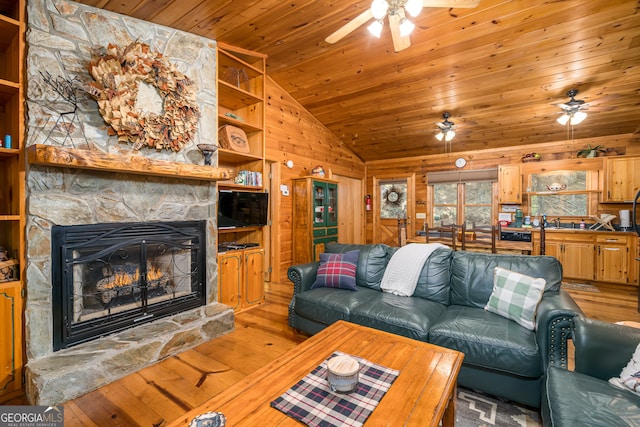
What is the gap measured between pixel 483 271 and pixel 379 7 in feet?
7.08

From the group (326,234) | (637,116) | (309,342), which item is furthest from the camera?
(326,234)

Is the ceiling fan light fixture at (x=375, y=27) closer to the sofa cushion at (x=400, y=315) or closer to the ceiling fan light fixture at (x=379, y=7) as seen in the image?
the ceiling fan light fixture at (x=379, y=7)

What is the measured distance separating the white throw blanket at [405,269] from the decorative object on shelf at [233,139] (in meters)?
2.33

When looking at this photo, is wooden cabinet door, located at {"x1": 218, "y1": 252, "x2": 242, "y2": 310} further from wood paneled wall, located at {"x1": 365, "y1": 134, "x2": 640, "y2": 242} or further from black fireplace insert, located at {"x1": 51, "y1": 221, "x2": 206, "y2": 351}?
wood paneled wall, located at {"x1": 365, "y1": 134, "x2": 640, "y2": 242}

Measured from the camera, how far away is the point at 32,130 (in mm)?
2043

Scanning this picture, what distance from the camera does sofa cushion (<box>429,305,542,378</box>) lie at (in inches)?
69.3

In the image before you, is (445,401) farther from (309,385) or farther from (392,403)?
(309,385)

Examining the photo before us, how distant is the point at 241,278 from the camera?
3.55 meters

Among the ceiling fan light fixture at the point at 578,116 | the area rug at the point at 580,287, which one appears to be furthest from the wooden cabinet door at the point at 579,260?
the ceiling fan light fixture at the point at 578,116

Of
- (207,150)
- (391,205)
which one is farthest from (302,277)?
(391,205)

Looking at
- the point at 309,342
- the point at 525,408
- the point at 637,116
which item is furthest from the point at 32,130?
the point at 637,116

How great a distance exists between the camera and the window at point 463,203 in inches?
238

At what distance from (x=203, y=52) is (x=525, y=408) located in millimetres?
4082

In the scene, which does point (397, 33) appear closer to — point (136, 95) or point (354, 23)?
point (354, 23)
